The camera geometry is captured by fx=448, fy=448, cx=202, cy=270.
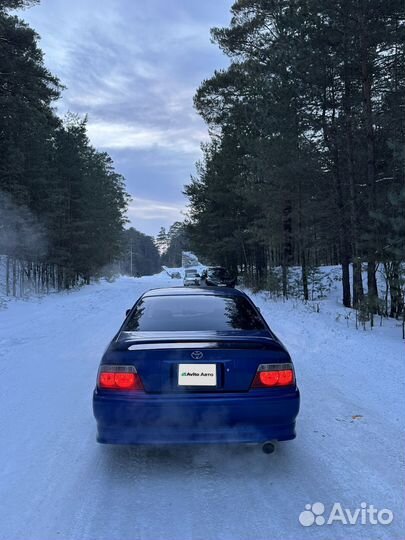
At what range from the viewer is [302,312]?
15375 mm

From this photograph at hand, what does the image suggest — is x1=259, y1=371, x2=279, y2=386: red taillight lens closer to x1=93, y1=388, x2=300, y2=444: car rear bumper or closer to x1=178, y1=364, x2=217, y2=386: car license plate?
x1=93, y1=388, x2=300, y2=444: car rear bumper

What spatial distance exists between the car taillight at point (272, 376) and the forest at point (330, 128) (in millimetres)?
5758

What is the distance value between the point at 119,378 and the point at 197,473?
3.46 ft

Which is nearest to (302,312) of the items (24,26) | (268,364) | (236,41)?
(268,364)

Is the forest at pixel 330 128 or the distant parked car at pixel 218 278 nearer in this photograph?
the forest at pixel 330 128

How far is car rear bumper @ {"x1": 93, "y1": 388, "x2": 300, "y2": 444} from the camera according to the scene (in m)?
3.60

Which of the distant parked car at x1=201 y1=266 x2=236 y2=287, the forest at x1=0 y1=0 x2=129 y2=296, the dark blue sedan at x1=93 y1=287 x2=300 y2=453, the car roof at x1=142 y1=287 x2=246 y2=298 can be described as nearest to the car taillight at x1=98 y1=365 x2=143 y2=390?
the dark blue sedan at x1=93 y1=287 x2=300 y2=453

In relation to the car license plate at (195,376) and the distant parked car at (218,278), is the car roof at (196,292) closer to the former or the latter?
the car license plate at (195,376)

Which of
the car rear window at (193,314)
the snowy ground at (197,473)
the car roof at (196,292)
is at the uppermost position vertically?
the car roof at (196,292)

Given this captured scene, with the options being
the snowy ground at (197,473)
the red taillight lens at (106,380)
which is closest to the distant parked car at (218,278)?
the snowy ground at (197,473)

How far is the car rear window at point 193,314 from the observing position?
4.46m

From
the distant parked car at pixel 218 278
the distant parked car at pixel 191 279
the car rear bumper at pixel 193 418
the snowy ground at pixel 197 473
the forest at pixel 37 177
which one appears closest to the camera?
the snowy ground at pixel 197 473

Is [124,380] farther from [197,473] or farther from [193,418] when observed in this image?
[197,473]

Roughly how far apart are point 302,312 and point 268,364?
39.2 feet
